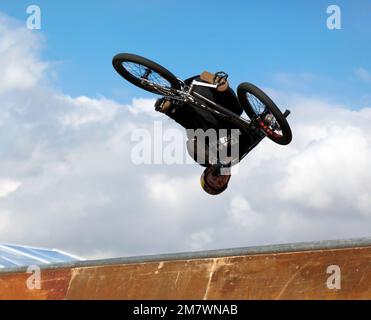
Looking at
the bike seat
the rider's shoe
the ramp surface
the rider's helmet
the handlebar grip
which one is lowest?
the ramp surface

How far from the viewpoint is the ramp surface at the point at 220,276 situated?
696 centimetres

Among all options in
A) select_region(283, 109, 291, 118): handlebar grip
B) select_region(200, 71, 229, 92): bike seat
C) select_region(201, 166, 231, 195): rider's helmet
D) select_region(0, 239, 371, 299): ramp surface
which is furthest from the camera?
select_region(201, 166, 231, 195): rider's helmet

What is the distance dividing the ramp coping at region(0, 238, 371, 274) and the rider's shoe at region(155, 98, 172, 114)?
8.18ft

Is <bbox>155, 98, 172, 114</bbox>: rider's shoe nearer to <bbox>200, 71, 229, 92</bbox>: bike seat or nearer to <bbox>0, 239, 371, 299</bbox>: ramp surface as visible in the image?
<bbox>200, 71, 229, 92</bbox>: bike seat

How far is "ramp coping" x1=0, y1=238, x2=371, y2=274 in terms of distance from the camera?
282 inches

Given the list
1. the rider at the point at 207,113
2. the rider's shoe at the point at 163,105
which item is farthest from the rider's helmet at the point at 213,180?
the rider's shoe at the point at 163,105

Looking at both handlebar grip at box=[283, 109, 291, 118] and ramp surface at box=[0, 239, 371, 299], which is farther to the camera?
handlebar grip at box=[283, 109, 291, 118]

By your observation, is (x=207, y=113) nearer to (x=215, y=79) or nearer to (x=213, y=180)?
(x=215, y=79)

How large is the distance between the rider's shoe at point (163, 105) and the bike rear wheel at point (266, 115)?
45.5 inches

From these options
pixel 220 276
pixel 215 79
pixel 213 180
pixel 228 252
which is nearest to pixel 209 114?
pixel 215 79

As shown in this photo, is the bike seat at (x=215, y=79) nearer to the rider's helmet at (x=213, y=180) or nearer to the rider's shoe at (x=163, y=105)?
the rider's shoe at (x=163, y=105)

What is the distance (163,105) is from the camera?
32.9 ft

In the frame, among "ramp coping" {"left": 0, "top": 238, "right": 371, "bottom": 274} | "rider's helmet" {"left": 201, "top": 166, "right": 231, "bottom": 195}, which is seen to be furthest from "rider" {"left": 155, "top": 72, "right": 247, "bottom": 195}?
"ramp coping" {"left": 0, "top": 238, "right": 371, "bottom": 274}

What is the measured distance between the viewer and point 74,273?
952cm
